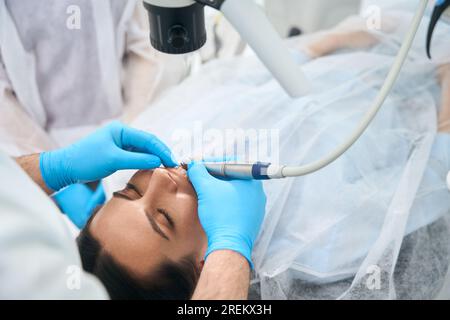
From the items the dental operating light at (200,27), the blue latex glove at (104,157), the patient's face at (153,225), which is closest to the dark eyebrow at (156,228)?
the patient's face at (153,225)

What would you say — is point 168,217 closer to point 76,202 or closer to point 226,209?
point 226,209

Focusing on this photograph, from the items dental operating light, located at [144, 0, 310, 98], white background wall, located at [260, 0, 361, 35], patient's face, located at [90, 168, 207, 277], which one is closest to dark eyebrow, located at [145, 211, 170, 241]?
patient's face, located at [90, 168, 207, 277]

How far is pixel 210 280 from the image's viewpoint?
30.8 inches

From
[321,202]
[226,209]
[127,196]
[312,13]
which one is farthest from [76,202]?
[312,13]

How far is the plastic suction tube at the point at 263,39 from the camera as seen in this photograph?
2.75 feet

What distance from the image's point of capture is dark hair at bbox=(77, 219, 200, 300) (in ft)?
2.98

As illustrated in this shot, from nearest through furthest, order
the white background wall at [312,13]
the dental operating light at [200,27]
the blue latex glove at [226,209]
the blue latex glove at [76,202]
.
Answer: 1. the dental operating light at [200,27]
2. the blue latex glove at [226,209]
3. the blue latex glove at [76,202]
4. the white background wall at [312,13]

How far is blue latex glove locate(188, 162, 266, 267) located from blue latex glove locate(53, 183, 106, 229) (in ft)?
1.35

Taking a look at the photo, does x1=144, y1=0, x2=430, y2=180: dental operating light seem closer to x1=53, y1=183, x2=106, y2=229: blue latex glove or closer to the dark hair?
the dark hair

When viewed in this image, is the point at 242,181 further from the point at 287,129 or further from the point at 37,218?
the point at 37,218

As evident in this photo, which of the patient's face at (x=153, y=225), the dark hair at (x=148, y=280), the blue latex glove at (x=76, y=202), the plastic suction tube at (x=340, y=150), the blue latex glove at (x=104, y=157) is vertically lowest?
the blue latex glove at (x=76, y=202)

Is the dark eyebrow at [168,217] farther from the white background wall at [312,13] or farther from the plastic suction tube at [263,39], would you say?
the white background wall at [312,13]

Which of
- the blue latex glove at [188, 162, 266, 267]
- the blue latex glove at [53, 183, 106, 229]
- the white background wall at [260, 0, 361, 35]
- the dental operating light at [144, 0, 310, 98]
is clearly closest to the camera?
the dental operating light at [144, 0, 310, 98]

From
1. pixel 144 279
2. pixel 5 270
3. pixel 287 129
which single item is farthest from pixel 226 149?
pixel 5 270
